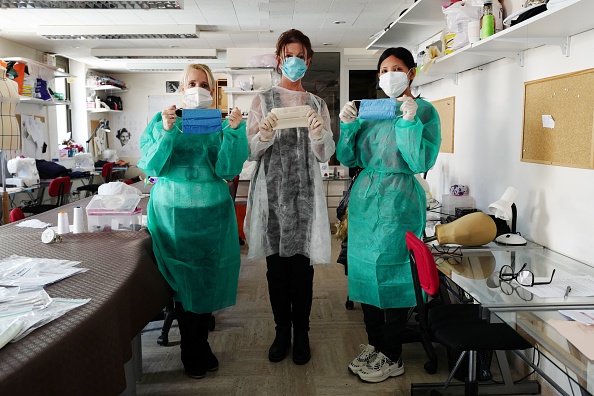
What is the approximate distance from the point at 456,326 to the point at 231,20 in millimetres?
4868

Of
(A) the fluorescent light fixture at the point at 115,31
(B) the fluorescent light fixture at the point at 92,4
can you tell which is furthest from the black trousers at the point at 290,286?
(A) the fluorescent light fixture at the point at 115,31

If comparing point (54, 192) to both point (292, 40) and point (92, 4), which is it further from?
point (292, 40)

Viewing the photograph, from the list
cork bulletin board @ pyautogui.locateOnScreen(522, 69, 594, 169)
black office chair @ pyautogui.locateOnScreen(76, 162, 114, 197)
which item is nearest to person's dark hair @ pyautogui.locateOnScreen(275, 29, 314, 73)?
cork bulletin board @ pyautogui.locateOnScreen(522, 69, 594, 169)

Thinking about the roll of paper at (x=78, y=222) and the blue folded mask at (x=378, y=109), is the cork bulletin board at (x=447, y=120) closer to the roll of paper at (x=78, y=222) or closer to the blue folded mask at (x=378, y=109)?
the blue folded mask at (x=378, y=109)

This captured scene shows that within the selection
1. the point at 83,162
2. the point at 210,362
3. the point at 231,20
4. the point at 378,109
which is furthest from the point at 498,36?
the point at 83,162

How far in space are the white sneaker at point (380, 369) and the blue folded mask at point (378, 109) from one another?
4.04 ft

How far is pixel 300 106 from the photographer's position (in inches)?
92.2

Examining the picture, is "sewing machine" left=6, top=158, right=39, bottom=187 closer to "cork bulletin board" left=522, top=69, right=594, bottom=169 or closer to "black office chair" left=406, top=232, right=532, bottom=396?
"black office chair" left=406, top=232, right=532, bottom=396

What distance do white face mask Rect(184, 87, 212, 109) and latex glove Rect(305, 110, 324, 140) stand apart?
0.49m

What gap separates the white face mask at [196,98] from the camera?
7.57 ft

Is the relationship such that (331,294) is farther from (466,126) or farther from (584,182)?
(584,182)

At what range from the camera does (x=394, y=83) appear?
2383 mm

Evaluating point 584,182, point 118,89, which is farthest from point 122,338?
point 118,89

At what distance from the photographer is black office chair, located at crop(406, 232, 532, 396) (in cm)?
188
